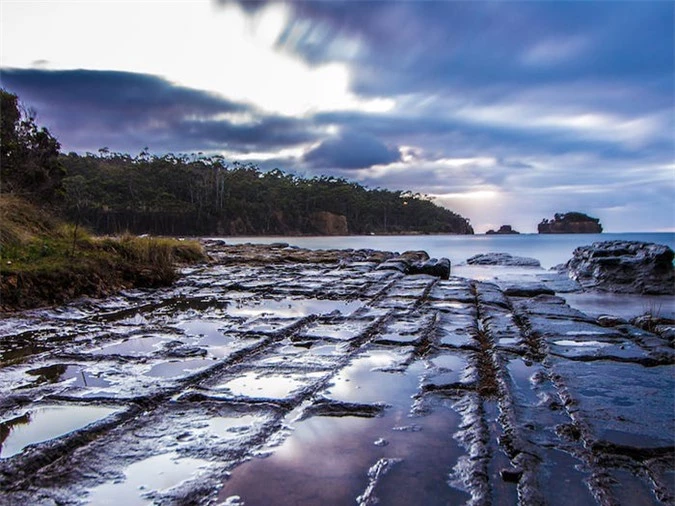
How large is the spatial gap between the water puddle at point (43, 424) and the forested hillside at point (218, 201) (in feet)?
154

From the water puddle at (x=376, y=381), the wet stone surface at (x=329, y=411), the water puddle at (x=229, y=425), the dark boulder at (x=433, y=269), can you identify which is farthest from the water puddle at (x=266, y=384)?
the dark boulder at (x=433, y=269)

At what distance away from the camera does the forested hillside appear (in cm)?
5891

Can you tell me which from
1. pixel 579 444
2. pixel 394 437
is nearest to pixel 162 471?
pixel 394 437

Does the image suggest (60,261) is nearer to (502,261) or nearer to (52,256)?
(52,256)

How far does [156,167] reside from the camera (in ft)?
234

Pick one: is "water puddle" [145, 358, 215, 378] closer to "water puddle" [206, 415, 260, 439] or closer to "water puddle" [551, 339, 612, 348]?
"water puddle" [206, 415, 260, 439]

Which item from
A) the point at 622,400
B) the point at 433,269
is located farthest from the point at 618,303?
the point at 622,400

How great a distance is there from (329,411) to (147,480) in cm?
105

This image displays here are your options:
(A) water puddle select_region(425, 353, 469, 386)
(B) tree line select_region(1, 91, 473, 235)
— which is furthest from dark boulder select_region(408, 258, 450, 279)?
(B) tree line select_region(1, 91, 473, 235)

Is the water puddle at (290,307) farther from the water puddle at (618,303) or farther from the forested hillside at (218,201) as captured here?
the forested hillside at (218,201)

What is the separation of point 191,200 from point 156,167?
26.0ft

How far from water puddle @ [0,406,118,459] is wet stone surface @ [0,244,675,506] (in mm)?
12

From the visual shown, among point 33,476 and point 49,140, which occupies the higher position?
point 49,140

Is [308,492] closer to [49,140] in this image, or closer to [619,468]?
→ [619,468]
